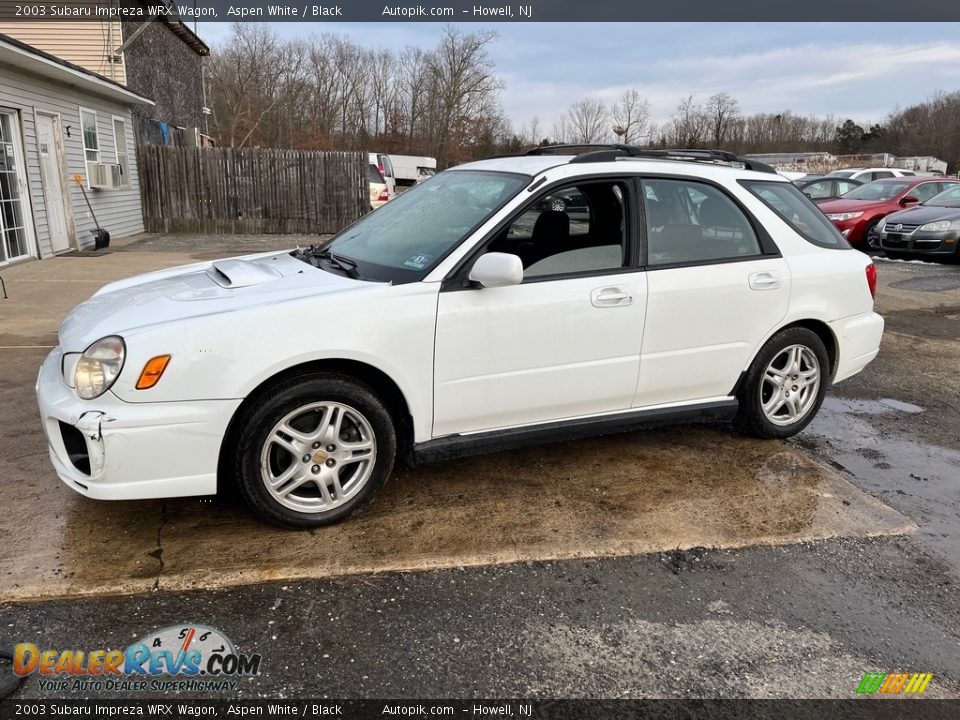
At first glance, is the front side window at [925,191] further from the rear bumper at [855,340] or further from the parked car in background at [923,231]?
the rear bumper at [855,340]

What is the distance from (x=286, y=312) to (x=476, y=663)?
164 cm

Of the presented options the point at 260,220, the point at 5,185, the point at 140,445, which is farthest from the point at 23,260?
the point at 140,445

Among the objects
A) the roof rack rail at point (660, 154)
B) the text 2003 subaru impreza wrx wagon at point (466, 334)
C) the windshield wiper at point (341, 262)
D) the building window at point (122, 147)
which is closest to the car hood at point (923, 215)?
the text 2003 subaru impreza wrx wagon at point (466, 334)

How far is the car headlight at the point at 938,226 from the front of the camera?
41.0 feet

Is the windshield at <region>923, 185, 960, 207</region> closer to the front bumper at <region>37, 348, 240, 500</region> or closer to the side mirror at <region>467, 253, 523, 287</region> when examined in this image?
A: the side mirror at <region>467, 253, 523, 287</region>

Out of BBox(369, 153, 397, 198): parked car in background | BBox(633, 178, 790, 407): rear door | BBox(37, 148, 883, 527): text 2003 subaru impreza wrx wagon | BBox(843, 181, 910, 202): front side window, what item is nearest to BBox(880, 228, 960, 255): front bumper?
BBox(843, 181, 910, 202): front side window

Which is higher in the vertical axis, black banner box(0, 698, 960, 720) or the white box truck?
the white box truck

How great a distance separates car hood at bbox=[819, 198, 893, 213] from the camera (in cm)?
1477

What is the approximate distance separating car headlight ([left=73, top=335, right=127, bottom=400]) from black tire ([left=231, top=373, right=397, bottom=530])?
1.83 feet

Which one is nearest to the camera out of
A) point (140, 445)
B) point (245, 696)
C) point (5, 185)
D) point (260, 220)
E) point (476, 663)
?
point (245, 696)

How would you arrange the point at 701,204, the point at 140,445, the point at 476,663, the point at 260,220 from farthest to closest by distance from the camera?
the point at 260,220
the point at 701,204
the point at 140,445
the point at 476,663

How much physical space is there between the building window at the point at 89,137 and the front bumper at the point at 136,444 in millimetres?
13334

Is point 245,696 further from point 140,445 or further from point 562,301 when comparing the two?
point 562,301

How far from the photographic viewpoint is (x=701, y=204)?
4.13 metres
